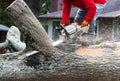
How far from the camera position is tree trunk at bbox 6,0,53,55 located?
461cm

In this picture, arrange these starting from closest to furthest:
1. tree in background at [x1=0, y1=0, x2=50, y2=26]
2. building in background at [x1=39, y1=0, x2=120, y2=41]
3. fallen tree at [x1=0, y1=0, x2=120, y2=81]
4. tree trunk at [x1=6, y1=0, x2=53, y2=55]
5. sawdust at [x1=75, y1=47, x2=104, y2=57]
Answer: tree trunk at [x1=6, y1=0, x2=53, y2=55]
fallen tree at [x1=0, y1=0, x2=120, y2=81]
sawdust at [x1=75, y1=47, x2=104, y2=57]
building in background at [x1=39, y1=0, x2=120, y2=41]
tree in background at [x1=0, y1=0, x2=50, y2=26]

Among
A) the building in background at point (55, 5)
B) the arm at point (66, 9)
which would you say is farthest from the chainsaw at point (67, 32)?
the building in background at point (55, 5)

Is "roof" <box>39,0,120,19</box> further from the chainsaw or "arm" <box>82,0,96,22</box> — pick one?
the chainsaw

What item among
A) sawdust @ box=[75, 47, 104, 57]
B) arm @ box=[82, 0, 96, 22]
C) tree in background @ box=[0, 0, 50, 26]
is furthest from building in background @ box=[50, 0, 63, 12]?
sawdust @ box=[75, 47, 104, 57]

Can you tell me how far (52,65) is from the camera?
487 centimetres

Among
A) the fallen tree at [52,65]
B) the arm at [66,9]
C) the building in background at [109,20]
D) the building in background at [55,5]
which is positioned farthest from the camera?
the building in background at [55,5]

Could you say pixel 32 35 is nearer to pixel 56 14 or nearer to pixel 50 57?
pixel 50 57

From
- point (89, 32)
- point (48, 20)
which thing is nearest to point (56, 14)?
point (48, 20)

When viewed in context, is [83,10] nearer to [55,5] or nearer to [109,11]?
[109,11]

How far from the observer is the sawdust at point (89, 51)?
16.5ft

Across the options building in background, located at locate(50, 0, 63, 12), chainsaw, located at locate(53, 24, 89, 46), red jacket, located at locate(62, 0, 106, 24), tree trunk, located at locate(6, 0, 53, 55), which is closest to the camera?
tree trunk, located at locate(6, 0, 53, 55)

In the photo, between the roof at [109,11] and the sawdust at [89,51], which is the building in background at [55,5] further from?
the sawdust at [89,51]

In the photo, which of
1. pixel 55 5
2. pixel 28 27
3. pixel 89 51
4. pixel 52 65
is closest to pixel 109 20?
pixel 55 5

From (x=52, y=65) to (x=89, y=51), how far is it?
0.53 meters
